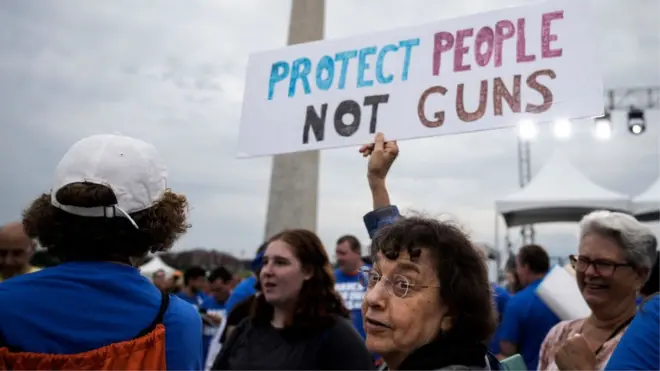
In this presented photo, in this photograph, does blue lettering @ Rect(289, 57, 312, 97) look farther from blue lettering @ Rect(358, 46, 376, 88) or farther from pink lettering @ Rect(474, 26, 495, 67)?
pink lettering @ Rect(474, 26, 495, 67)

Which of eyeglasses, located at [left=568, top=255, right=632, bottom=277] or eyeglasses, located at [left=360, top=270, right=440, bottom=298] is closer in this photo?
eyeglasses, located at [left=360, top=270, right=440, bottom=298]

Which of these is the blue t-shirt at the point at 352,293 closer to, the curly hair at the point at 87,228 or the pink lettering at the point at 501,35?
the pink lettering at the point at 501,35

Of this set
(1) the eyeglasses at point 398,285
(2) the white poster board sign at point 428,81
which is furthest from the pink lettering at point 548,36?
(1) the eyeglasses at point 398,285

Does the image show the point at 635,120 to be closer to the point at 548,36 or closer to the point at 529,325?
the point at 529,325

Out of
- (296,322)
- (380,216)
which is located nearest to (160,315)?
(380,216)

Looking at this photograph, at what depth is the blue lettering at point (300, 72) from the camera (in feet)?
8.24

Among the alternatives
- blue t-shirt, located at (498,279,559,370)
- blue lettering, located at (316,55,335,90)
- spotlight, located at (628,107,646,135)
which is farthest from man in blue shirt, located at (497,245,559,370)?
spotlight, located at (628,107,646,135)

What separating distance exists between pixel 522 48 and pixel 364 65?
0.61 meters

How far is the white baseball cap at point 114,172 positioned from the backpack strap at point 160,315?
17cm

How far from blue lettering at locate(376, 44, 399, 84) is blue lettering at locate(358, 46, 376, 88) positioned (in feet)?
0.11

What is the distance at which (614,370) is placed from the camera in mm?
1714

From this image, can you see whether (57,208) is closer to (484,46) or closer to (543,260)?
(484,46)

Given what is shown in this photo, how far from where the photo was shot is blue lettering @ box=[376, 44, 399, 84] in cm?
238

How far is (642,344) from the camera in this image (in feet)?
5.50
